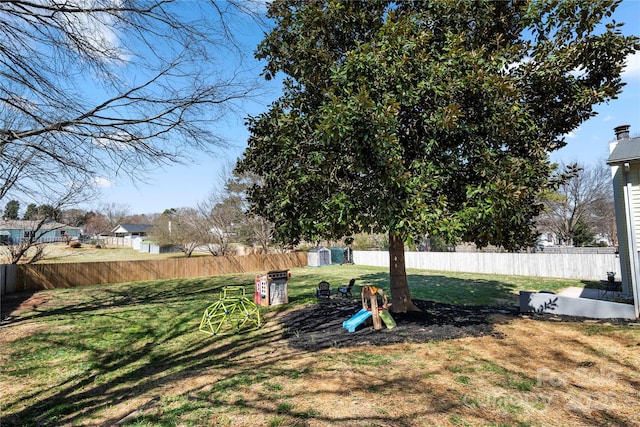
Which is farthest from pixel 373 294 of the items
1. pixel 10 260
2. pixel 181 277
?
pixel 10 260

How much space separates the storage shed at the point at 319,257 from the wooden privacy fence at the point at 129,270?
90 centimetres

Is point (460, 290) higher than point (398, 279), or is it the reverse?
point (398, 279)

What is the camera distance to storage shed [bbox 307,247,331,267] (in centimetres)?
2631

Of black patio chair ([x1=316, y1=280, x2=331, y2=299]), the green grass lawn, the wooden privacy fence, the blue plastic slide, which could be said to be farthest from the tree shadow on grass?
the wooden privacy fence

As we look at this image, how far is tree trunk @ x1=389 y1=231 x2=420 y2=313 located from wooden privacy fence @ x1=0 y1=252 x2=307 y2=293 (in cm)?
1588

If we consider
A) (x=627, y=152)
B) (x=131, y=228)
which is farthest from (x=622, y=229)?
(x=131, y=228)

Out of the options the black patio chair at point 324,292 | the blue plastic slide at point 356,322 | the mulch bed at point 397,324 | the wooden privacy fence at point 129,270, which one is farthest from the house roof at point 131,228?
the blue plastic slide at point 356,322

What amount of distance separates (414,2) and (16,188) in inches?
336

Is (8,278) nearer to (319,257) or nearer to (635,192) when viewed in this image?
(319,257)

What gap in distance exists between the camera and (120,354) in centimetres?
702

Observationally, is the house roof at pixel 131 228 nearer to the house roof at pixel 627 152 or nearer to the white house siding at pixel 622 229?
the white house siding at pixel 622 229

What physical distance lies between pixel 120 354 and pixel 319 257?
19858 millimetres

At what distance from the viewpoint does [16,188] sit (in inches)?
212

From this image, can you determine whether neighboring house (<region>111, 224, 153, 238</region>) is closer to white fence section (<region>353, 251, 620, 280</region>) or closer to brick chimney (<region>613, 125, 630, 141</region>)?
white fence section (<region>353, 251, 620, 280</region>)
